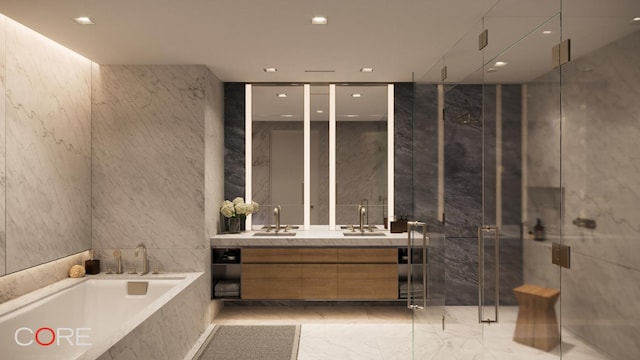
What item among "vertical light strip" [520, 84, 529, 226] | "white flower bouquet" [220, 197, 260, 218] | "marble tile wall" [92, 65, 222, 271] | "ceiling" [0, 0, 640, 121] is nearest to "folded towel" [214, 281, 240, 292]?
"marble tile wall" [92, 65, 222, 271]

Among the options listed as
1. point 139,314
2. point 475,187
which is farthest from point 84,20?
point 475,187

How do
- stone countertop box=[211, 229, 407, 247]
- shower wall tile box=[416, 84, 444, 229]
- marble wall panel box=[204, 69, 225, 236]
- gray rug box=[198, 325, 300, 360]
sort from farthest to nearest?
stone countertop box=[211, 229, 407, 247], marble wall panel box=[204, 69, 225, 236], gray rug box=[198, 325, 300, 360], shower wall tile box=[416, 84, 444, 229]

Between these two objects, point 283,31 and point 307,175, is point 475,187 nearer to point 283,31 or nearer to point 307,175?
point 283,31

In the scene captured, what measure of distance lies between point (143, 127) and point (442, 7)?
2.86 metres

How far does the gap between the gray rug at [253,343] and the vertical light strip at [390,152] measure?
1.69m

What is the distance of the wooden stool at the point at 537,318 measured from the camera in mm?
1324

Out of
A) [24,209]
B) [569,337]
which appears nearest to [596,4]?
[569,337]

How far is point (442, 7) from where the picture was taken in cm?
266

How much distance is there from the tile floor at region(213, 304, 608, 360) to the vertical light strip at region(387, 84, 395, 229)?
111 cm

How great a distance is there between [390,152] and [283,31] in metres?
2.19

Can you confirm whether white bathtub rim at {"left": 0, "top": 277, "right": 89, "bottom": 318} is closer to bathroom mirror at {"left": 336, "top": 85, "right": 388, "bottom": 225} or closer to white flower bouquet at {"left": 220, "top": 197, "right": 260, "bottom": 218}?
white flower bouquet at {"left": 220, "top": 197, "right": 260, "bottom": 218}

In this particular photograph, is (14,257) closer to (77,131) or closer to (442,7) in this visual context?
(77,131)

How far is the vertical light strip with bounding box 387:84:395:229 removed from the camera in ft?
15.9

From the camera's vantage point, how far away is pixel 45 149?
337cm
